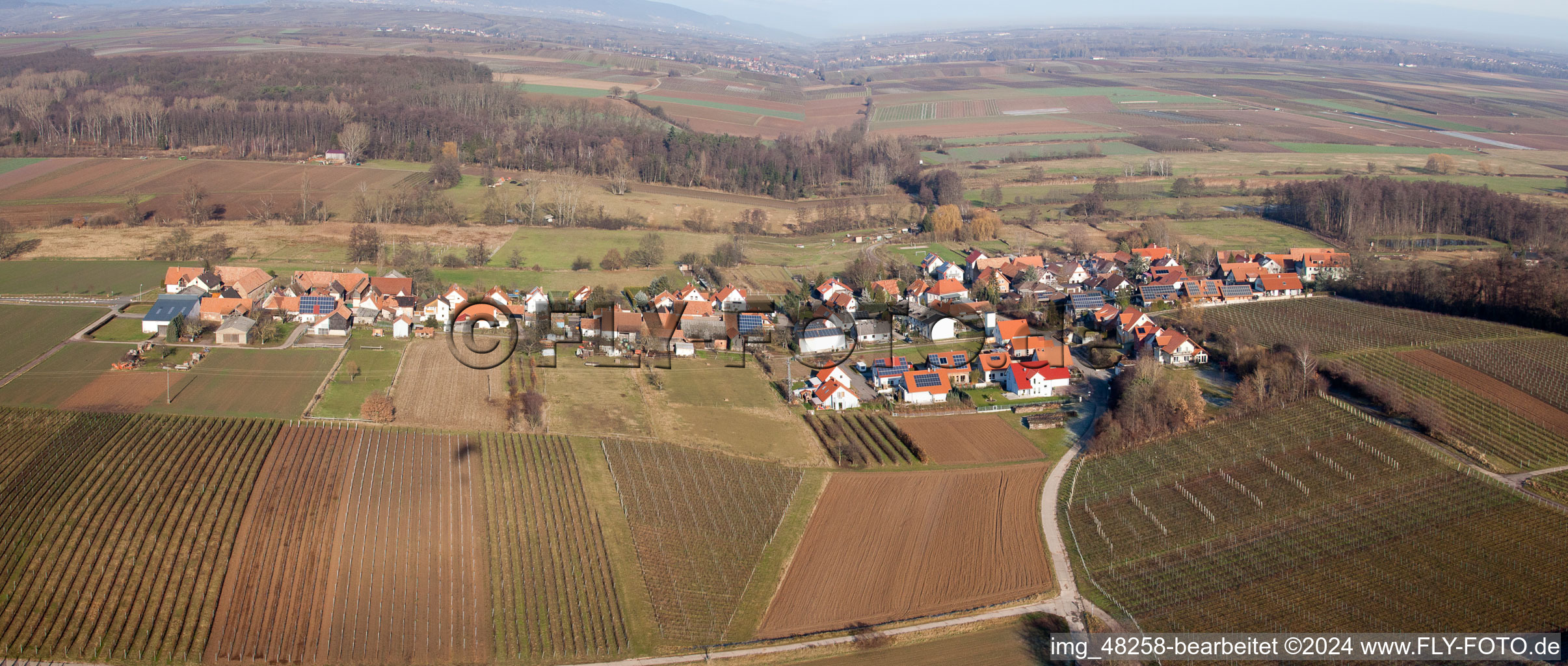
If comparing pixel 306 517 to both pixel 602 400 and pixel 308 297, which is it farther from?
pixel 308 297

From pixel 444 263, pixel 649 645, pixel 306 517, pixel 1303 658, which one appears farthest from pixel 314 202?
pixel 1303 658

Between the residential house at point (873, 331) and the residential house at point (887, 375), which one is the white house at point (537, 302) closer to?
the residential house at point (873, 331)

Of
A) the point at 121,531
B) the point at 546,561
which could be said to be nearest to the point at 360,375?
the point at 121,531

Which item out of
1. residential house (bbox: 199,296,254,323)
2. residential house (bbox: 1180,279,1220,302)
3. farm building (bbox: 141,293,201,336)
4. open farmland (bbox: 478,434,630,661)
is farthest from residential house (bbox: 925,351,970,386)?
farm building (bbox: 141,293,201,336)

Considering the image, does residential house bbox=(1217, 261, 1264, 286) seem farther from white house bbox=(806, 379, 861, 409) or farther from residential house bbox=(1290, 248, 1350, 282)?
white house bbox=(806, 379, 861, 409)

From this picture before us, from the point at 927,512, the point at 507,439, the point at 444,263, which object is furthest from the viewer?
the point at 444,263

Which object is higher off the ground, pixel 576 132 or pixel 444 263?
pixel 576 132

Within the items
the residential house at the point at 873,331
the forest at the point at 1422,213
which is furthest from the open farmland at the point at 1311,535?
the forest at the point at 1422,213

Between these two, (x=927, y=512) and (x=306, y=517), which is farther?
(x=927, y=512)
